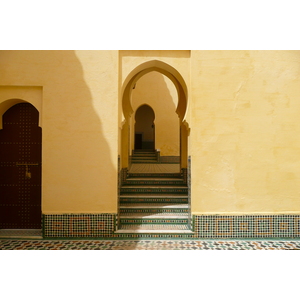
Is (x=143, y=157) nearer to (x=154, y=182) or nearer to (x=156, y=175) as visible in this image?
(x=156, y=175)

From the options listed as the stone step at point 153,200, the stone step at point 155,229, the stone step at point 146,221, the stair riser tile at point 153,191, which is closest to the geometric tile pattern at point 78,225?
the stone step at point 155,229

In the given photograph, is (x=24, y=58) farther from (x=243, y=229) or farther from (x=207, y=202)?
(x=243, y=229)

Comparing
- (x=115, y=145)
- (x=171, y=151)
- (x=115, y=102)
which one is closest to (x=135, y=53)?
(x=115, y=102)

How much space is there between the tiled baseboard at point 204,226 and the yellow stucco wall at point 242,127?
16cm

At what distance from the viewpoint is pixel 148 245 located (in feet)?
13.3

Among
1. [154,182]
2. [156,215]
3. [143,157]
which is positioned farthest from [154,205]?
[143,157]

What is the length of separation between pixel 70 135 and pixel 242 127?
2.84 meters

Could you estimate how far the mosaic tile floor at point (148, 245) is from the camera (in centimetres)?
394

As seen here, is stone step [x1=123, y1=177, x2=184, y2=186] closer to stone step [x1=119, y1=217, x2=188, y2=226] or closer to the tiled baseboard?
stone step [x1=119, y1=217, x2=188, y2=226]

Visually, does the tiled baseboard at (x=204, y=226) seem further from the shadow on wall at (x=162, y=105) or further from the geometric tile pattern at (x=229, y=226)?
the shadow on wall at (x=162, y=105)

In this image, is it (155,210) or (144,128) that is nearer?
(155,210)

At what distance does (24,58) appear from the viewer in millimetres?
4242

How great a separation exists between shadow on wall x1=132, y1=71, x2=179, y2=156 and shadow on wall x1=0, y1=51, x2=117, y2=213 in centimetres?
677

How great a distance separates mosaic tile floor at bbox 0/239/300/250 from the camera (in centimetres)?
394
